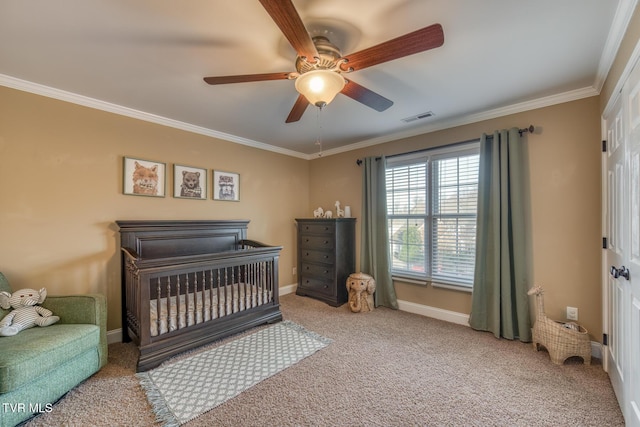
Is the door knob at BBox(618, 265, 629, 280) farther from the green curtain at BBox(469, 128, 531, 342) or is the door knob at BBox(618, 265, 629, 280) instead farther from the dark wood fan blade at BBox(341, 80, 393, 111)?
the dark wood fan blade at BBox(341, 80, 393, 111)

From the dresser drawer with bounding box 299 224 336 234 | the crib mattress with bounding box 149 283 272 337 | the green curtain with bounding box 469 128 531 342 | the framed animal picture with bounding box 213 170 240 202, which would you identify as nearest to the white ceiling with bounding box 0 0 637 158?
the green curtain with bounding box 469 128 531 342

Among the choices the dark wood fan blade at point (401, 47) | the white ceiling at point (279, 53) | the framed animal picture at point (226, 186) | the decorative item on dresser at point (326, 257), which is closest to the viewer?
the dark wood fan blade at point (401, 47)

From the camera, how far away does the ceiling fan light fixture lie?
164 centimetres

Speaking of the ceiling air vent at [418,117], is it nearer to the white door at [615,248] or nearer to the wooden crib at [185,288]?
the white door at [615,248]

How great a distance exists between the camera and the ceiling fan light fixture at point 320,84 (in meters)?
1.64

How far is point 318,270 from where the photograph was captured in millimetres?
4086

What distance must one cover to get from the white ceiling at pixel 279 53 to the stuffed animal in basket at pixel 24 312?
1.74 m

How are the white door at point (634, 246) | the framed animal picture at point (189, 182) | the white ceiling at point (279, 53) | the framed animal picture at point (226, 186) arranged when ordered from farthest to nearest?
the framed animal picture at point (226, 186), the framed animal picture at point (189, 182), the white ceiling at point (279, 53), the white door at point (634, 246)

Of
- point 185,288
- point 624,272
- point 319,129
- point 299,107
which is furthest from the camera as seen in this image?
point 319,129

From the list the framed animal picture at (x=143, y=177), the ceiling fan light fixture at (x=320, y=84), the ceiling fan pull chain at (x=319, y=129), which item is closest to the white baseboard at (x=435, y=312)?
the ceiling fan pull chain at (x=319, y=129)

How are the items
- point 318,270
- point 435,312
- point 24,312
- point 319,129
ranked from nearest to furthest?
point 24,312, point 435,312, point 319,129, point 318,270

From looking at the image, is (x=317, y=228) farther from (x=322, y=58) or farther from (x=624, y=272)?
(x=624, y=272)

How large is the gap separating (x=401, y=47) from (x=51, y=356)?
9.11ft

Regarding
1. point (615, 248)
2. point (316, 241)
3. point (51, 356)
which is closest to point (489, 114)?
point (615, 248)
